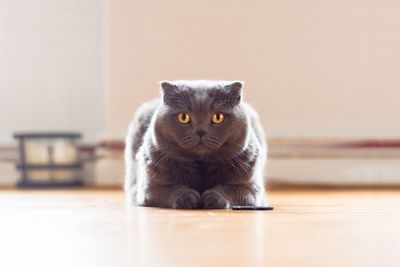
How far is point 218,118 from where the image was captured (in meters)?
1.71

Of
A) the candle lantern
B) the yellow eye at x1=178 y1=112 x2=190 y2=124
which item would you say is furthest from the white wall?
the yellow eye at x1=178 y1=112 x2=190 y2=124

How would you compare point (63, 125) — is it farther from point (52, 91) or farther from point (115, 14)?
point (115, 14)

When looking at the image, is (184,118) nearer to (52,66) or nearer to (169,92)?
(169,92)

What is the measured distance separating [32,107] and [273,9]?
1134 mm

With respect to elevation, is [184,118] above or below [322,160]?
above

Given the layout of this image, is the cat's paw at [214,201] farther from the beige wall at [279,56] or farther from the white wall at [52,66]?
the white wall at [52,66]

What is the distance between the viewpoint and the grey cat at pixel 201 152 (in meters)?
1.70

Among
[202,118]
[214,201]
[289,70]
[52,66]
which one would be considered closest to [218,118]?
[202,118]

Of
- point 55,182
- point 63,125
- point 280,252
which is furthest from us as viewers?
point 63,125

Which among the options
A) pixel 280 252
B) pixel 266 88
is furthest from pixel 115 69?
pixel 280 252

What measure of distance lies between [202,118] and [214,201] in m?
0.19

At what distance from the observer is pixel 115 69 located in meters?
3.07

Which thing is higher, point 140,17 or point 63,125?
point 140,17

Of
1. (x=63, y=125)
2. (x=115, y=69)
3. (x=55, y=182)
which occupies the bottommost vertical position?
(x=55, y=182)
